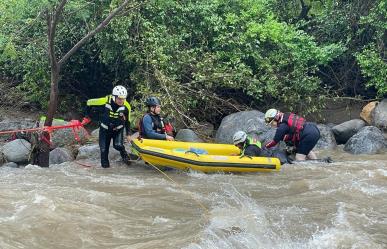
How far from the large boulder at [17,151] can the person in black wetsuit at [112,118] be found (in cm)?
161

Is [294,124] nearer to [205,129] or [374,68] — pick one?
[205,129]

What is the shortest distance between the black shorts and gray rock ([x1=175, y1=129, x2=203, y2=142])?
2311mm

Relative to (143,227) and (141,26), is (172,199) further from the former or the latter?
(141,26)

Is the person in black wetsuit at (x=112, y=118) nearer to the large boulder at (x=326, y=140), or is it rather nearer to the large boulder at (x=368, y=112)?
the large boulder at (x=326, y=140)

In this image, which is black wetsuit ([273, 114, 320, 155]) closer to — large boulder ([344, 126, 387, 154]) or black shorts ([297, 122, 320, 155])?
black shorts ([297, 122, 320, 155])

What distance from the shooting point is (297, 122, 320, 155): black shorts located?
941 cm

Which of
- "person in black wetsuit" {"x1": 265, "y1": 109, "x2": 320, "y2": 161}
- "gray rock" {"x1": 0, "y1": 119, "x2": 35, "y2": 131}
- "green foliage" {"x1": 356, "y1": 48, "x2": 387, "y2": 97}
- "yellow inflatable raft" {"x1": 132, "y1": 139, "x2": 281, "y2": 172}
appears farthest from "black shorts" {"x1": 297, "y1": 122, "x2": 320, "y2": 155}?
"gray rock" {"x1": 0, "y1": 119, "x2": 35, "y2": 131}

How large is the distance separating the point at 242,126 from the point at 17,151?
4.61 m

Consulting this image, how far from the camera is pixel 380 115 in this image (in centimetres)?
1223

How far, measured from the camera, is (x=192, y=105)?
11594 mm

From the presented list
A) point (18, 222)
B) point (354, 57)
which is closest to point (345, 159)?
point (354, 57)

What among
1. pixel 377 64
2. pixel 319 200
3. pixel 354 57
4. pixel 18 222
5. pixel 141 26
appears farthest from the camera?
pixel 354 57

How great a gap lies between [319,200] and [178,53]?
5.63m

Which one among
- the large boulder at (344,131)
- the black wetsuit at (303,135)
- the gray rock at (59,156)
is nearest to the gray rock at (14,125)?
the gray rock at (59,156)
